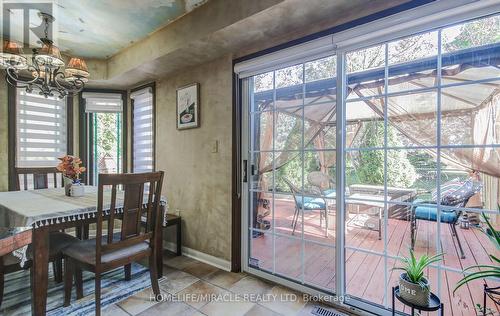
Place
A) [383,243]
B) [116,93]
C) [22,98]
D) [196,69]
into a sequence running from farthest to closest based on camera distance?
[116,93]
[22,98]
[196,69]
[383,243]

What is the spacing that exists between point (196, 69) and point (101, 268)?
217cm

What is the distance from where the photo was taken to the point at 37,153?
3.32m

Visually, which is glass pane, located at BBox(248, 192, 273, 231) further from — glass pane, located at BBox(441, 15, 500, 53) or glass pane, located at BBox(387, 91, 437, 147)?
glass pane, located at BBox(441, 15, 500, 53)

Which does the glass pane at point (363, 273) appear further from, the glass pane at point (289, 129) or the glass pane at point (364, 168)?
the glass pane at point (289, 129)

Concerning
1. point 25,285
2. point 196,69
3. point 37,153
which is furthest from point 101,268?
point 37,153

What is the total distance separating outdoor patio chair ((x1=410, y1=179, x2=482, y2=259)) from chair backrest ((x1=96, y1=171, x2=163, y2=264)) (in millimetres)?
1869

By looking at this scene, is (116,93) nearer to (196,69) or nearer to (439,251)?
(196,69)

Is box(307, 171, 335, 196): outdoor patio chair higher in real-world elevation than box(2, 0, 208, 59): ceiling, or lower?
lower

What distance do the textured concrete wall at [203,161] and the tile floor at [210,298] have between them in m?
0.32

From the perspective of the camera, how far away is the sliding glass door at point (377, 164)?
1500 mm

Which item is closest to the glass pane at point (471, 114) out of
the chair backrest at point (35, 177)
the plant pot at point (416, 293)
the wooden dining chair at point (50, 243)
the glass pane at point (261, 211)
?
the plant pot at point (416, 293)

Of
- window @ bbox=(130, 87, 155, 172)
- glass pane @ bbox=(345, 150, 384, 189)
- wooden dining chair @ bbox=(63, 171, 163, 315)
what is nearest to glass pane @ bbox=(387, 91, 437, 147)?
glass pane @ bbox=(345, 150, 384, 189)

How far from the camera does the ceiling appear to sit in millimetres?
2166

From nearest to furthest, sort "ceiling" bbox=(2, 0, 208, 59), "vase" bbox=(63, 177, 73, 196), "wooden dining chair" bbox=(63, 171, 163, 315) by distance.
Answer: "wooden dining chair" bbox=(63, 171, 163, 315), "ceiling" bbox=(2, 0, 208, 59), "vase" bbox=(63, 177, 73, 196)
